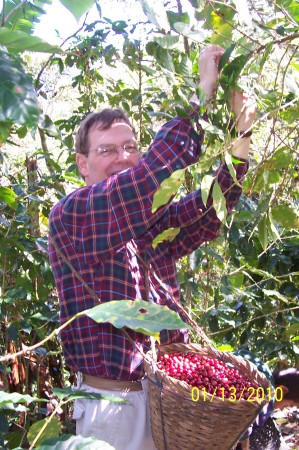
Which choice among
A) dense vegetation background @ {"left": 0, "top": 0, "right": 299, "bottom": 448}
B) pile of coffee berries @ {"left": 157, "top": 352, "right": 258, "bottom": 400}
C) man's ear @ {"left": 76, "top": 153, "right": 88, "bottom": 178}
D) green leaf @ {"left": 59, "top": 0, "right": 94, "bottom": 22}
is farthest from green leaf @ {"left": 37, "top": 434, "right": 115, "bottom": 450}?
man's ear @ {"left": 76, "top": 153, "right": 88, "bottom": 178}

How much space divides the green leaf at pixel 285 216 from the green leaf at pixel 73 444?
27.6 inches

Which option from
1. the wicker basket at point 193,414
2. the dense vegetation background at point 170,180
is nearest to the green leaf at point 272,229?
the dense vegetation background at point 170,180

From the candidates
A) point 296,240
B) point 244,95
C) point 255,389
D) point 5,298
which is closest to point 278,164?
point 244,95

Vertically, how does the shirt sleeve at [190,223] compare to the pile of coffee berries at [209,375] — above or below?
above

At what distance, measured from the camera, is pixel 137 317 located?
0.70 m

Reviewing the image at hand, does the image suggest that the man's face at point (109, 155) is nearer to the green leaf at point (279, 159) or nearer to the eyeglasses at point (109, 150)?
the eyeglasses at point (109, 150)

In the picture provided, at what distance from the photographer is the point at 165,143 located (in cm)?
143

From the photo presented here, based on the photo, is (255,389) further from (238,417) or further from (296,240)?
(296,240)

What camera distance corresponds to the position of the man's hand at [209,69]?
4.10 ft

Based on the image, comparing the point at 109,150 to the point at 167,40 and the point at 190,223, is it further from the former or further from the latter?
the point at 167,40

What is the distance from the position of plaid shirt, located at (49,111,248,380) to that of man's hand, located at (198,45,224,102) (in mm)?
172

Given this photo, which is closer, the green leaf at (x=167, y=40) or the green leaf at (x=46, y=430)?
the green leaf at (x=46, y=430)

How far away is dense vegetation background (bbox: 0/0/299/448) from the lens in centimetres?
101
